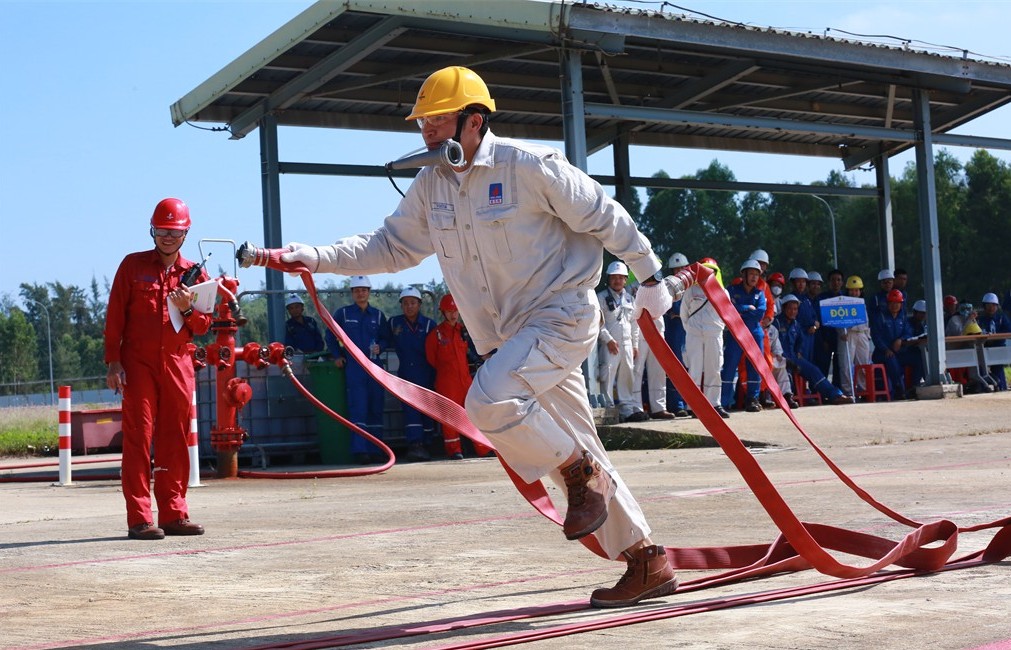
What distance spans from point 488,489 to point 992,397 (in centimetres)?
1231

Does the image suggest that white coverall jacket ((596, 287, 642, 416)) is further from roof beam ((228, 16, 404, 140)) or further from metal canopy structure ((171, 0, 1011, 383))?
roof beam ((228, 16, 404, 140))

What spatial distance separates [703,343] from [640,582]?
489 inches

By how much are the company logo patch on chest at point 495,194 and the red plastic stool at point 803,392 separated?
15.3 metres

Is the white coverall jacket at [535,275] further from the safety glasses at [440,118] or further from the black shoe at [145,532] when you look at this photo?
the black shoe at [145,532]

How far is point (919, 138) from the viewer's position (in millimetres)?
21672

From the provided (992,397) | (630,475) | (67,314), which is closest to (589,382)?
(630,475)

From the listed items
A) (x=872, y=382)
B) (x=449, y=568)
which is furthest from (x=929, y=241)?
(x=449, y=568)

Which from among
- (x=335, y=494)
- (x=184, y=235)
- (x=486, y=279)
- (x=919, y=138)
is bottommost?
(x=335, y=494)

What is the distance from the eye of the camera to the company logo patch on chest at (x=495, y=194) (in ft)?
17.6

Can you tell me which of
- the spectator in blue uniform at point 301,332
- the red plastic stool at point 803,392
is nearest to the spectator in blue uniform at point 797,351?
the red plastic stool at point 803,392

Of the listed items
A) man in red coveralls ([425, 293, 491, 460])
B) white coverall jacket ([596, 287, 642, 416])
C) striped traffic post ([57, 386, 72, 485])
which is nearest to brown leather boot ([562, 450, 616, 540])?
striped traffic post ([57, 386, 72, 485])

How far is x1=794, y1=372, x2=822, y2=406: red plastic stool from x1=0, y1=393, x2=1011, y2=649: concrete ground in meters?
6.83

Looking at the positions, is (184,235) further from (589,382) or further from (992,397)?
(992,397)

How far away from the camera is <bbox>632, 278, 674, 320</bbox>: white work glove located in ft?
18.1
